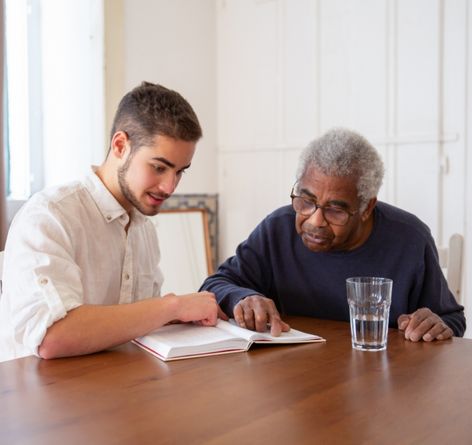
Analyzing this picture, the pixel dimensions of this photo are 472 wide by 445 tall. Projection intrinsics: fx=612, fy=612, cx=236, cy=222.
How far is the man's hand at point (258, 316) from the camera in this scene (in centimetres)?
144

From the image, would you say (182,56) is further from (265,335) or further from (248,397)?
(248,397)

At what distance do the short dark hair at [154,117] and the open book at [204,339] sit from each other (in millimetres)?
496

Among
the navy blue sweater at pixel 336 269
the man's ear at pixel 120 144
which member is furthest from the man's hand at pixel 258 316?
the man's ear at pixel 120 144

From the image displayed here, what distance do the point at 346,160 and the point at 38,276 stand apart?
2.99 feet

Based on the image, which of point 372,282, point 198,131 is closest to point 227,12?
point 198,131

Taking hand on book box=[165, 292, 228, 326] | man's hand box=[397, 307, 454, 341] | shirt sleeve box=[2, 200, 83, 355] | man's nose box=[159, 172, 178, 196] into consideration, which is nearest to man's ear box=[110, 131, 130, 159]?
man's nose box=[159, 172, 178, 196]

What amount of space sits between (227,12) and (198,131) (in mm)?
2377

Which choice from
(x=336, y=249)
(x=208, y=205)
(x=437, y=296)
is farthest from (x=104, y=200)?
(x=208, y=205)

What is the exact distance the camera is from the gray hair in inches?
68.9

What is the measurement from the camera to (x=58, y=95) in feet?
10.3

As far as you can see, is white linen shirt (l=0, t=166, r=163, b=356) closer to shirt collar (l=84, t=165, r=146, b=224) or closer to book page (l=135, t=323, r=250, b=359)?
shirt collar (l=84, t=165, r=146, b=224)

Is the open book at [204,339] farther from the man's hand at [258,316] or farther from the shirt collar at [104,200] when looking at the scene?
the shirt collar at [104,200]

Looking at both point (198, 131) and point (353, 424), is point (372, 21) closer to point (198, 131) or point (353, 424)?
point (198, 131)

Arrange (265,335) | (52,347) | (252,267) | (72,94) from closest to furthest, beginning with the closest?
(52,347)
(265,335)
(252,267)
(72,94)
